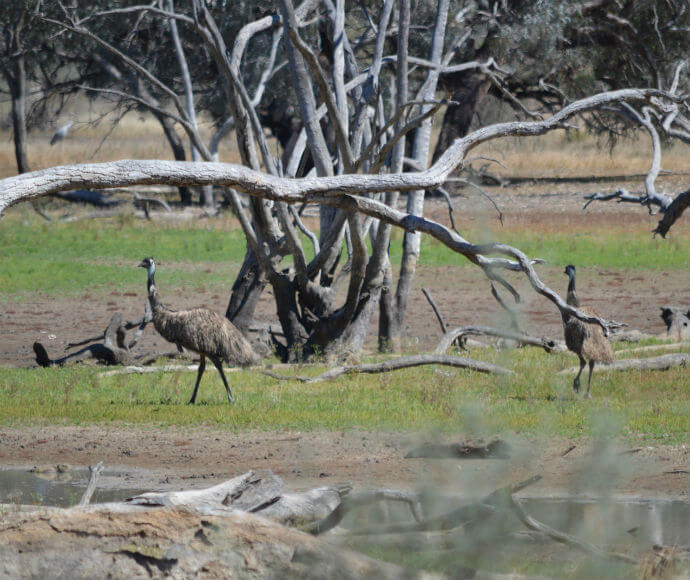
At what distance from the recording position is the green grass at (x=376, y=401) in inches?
387

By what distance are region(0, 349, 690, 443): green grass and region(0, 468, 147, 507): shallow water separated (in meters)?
1.42

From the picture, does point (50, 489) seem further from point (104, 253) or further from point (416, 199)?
point (104, 253)

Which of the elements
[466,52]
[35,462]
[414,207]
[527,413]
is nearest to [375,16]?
[414,207]

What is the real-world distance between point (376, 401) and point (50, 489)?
3592 millimetres

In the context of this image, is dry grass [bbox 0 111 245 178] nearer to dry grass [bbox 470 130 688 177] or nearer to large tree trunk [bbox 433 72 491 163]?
dry grass [bbox 470 130 688 177]

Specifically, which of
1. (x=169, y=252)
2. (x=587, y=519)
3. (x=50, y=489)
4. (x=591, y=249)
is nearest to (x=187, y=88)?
(x=169, y=252)

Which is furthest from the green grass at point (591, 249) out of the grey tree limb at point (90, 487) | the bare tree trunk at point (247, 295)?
the grey tree limb at point (90, 487)

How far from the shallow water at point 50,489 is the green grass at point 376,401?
4.66ft

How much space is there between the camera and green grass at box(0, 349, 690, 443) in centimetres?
983

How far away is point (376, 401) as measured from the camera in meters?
10.7

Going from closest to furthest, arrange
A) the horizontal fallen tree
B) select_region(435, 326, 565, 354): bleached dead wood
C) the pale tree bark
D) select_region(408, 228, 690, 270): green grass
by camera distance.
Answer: the horizontal fallen tree → select_region(435, 326, 565, 354): bleached dead wood → select_region(408, 228, 690, 270): green grass → the pale tree bark

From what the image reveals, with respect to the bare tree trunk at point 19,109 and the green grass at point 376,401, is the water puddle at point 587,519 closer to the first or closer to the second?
the green grass at point 376,401

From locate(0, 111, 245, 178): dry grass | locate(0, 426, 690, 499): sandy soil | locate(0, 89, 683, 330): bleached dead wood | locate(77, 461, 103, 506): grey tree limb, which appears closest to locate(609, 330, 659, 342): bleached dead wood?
locate(0, 89, 683, 330): bleached dead wood

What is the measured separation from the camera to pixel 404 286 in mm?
14781
